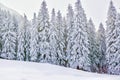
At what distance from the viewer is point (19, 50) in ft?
158

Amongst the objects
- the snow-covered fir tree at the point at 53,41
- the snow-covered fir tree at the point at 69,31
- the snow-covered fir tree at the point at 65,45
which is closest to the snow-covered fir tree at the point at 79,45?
the snow-covered fir tree at the point at 69,31

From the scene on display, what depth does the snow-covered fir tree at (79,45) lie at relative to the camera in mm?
35031

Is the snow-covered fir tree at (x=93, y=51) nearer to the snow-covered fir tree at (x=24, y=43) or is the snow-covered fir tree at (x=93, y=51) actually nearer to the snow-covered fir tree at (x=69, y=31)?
the snow-covered fir tree at (x=69, y=31)

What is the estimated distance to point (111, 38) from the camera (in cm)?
3494

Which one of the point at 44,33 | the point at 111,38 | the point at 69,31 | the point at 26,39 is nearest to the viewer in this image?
the point at 111,38

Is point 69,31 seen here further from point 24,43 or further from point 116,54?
point 24,43

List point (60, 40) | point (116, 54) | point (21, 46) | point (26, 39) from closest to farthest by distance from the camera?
point (116, 54)
point (60, 40)
point (21, 46)
point (26, 39)

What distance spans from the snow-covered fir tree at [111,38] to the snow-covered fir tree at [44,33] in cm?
1062

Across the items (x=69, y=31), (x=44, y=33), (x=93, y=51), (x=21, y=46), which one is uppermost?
(x=69, y=31)

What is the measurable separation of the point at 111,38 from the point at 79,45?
5644 millimetres

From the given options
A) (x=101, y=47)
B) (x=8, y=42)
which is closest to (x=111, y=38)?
(x=101, y=47)

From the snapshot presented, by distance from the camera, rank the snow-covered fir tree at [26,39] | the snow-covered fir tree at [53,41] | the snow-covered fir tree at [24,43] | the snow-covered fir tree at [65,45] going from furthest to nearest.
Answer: the snow-covered fir tree at [26,39] < the snow-covered fir tree at [24,43] < the snow-covered fir tree at [65,45] < the snow-covered fir tree at [53,41]

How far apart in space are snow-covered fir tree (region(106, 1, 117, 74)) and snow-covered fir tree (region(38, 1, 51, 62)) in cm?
1062

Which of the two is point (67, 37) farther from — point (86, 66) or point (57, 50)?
point (86, 66)
